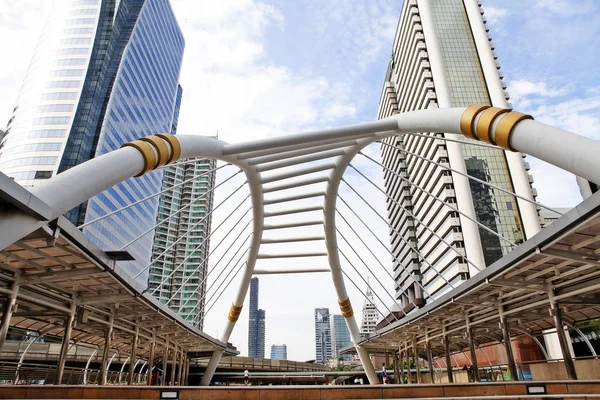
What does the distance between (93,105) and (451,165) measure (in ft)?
207

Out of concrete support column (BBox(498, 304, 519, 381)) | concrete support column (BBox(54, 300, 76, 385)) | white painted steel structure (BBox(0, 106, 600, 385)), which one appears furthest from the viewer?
concrete support column (BBox(498, 304, 519, 381))

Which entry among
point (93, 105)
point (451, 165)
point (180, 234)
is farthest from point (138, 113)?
point (451, 165)

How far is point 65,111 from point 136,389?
78472 millimetres

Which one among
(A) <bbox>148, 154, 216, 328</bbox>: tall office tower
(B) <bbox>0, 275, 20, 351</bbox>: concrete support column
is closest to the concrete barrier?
(B) <bbox>0, 275, 20, 351</bbox>: concrete support column

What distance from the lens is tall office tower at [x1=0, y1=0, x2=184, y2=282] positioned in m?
71.1

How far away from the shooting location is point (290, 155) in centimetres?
1816

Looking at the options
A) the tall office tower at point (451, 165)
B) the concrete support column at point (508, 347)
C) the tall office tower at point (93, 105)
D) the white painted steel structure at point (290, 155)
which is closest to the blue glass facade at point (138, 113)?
the tall office tower at point (93, 105)

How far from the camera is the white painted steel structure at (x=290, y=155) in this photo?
8.34 meters

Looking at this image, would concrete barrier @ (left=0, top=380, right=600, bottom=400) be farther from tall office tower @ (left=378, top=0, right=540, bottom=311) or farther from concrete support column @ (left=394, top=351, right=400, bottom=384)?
tall office tower @ (left=378, top=0, right=540, bottom=311)

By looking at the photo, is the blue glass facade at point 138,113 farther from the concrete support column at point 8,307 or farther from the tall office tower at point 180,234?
the concrete support column at point 8,307

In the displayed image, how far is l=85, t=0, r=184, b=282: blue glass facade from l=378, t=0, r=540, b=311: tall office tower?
49911 millimetres

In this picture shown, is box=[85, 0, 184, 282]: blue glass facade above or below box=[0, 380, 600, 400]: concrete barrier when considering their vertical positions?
above

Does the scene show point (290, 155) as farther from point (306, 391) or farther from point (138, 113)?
point (138, 113)

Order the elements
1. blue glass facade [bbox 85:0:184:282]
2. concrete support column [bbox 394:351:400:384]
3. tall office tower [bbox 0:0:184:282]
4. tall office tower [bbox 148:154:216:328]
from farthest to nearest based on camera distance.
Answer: tall office tower [bbox 148:154:216:328] → blue glass facade [bbox 85:0:184:282] → tall office tower [bbox 0:0:184:282] → concrete support column [bbox 394:351:400:384]
